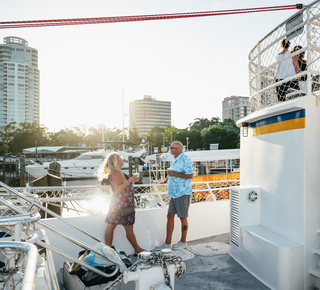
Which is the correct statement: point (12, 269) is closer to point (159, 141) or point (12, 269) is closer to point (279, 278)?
point (279, 278)

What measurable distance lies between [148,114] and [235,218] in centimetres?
14799

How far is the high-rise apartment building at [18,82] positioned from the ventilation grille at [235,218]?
11841cm

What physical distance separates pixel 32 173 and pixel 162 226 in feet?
73.8

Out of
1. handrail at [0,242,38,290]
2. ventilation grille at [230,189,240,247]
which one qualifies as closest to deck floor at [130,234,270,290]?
ventilation grille at [230,189,240,247]

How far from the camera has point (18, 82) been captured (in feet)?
363

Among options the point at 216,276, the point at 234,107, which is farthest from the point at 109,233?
the point at 234,107

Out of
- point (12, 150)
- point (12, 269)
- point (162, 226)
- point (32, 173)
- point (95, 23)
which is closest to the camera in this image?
point (12, 269)

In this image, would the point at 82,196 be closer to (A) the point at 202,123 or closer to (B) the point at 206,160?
(B) the point at 206,160

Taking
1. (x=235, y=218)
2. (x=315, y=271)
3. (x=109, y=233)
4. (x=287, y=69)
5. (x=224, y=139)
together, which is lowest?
(x=315, y=271)

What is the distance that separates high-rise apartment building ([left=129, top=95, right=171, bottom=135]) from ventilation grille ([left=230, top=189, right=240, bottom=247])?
145m

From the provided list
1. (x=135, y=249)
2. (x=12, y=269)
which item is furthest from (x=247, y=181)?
(x=12, y=269)

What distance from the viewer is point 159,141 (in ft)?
238

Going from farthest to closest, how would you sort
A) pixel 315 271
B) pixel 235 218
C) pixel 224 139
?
pixel 224 139 → pixel 235 218 → pixel 315 271

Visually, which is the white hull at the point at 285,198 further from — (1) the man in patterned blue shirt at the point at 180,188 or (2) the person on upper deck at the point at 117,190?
(2) the person on upper deck at the point at 117,190
